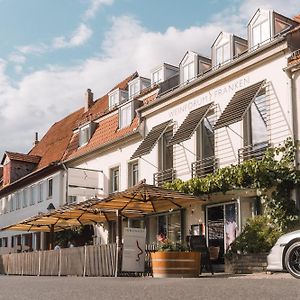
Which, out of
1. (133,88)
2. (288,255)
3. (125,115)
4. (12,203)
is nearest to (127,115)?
(125,115)

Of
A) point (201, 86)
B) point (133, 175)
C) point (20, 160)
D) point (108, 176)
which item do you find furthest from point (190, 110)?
point (20, 160)

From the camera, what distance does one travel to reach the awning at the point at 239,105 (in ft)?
66.4

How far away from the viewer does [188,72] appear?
26375 mm

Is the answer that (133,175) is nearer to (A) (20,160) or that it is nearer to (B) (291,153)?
(B) (291,153)

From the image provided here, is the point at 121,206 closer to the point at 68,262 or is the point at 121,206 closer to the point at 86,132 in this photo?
the point at 68,262

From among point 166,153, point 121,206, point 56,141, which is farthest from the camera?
point 56,141

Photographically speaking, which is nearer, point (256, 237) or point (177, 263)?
point (177, 263)

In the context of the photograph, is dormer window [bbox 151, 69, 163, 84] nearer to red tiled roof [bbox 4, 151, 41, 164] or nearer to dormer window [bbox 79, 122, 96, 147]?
dormer window [bbox 79, 122, 96, 147]

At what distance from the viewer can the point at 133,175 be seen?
96.9 feet

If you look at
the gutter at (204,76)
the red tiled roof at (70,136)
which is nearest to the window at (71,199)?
the red tiled roof at (70,136)

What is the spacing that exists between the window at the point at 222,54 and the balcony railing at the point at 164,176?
16.5ft

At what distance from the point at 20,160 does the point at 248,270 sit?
28445 millimetres

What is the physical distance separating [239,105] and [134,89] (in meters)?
12.9

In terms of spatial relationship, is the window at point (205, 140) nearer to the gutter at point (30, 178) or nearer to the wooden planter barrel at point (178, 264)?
the wooden planter barrel at point (178, 264)
